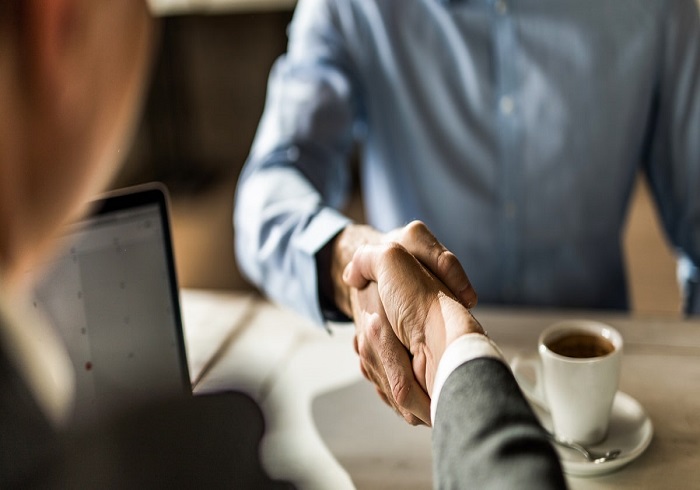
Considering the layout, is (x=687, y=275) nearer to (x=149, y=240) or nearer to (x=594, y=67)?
(x=594, y=67)

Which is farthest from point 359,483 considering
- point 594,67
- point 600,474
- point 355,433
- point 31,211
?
point 594,67

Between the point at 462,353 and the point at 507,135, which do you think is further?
the point at 507,135

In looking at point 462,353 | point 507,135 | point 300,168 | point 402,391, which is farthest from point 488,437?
point 507,135

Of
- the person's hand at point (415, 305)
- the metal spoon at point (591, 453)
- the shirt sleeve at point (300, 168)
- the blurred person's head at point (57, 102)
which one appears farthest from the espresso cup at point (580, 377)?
the blurred person's head at point (57, 102)

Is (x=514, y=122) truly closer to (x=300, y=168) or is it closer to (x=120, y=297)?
(x=300, y=168)

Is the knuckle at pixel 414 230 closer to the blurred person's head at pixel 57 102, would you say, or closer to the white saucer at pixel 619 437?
the white saucer at pixel 619 437

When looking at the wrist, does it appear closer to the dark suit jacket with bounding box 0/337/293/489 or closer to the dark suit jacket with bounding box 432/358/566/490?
the dark suit jacket with bounding box 432/358/566/490

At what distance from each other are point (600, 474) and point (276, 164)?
631 millimetres

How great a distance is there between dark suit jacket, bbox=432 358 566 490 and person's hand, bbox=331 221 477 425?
15 centimetres

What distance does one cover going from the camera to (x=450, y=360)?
1.64ft

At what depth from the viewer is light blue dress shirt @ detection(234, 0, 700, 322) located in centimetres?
116

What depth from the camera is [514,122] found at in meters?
1.19

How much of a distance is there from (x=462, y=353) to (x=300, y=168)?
653 mm

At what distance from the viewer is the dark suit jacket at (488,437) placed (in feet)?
1.33
